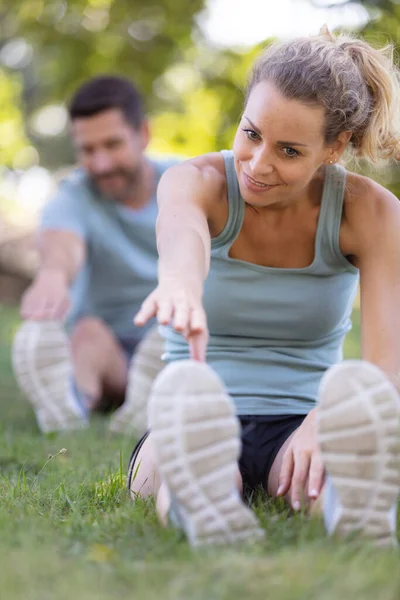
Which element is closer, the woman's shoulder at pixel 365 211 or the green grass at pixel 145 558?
the green grass at pixel 145 558

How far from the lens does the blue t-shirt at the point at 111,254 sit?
4156 mm

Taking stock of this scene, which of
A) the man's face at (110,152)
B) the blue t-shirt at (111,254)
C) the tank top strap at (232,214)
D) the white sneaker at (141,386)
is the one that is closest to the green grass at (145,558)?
the tank top strap at (232,214)

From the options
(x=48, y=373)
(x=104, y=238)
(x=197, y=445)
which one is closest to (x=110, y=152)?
(x=104, y=238)

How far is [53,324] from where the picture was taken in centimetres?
345

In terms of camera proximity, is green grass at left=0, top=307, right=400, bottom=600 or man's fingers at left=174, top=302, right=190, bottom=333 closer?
green grass at left=0, top=307, right=400, bottom=600

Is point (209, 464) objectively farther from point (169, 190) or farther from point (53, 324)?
point (53, 324)

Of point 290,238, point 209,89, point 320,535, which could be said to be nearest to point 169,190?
point 290,238

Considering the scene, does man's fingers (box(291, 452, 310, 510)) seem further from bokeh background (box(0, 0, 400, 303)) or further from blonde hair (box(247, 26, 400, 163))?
bokeh background (box(0, 0, 400, 303))

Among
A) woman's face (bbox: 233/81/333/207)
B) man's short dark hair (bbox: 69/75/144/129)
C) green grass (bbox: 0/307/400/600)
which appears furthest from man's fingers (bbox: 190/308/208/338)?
man's short dark hair (bbox: 69/75/144/129)

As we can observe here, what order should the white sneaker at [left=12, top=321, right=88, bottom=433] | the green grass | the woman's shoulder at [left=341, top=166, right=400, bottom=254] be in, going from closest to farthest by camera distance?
the green grass, the woman's shoulder at [left=341, top=166, right=400, bottom=254], the white sneaker at [left=12, top=321, right=88, bottom=433]

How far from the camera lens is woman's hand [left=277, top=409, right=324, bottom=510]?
5.91 feet

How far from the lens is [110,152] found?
4.19 m

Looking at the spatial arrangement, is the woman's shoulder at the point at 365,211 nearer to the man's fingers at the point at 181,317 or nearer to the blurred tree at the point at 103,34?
the man's fingers at the point at 181,317

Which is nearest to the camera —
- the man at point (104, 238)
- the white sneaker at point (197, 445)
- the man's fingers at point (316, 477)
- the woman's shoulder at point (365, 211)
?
the white sneaker at point (197, 445)
